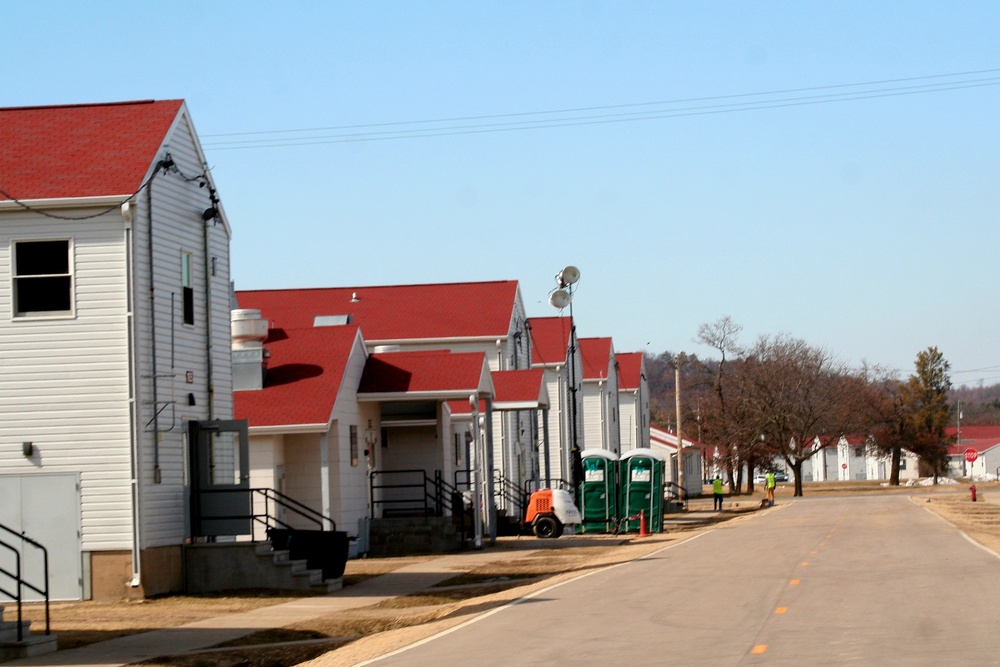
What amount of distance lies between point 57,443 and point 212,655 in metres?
8.25

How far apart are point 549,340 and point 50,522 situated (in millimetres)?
38579

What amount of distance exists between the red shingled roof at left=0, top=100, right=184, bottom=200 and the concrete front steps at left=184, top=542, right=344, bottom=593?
6.35m

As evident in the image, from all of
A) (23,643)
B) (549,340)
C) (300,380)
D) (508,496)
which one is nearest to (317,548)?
(300,380)

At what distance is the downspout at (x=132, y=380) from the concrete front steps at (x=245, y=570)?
1.54 metres

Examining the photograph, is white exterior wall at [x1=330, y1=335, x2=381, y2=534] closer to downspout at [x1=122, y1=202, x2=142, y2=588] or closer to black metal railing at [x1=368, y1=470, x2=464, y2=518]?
black metal railing at [x1=368, y1=470, x2=464, y2=518]

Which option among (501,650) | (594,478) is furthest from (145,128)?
(594,478)

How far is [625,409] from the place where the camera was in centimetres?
7638

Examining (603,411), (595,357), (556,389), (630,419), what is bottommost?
(630,419)

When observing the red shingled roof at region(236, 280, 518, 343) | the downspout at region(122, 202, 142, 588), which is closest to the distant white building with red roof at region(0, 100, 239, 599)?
the downspout at region(122, 202, 142, 588)

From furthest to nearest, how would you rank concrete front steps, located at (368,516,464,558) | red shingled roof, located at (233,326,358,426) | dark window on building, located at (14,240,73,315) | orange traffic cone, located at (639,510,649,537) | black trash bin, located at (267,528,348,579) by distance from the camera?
orange traffic cone, located at (639,510,649,537) → concrete front steps, located at (368,516,464,558) → red shingled roof, located at (233,326,358,426) → black trash bin, located at (267,528,348,579) → dark window on building, located at (14,240,73,315)

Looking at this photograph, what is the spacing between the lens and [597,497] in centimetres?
4306

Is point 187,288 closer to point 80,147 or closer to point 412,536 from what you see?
point 80,147

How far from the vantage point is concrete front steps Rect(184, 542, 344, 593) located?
2320cm

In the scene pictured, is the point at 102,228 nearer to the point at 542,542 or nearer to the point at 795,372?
the point at 542,542
